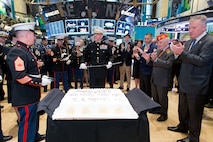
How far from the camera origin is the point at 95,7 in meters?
7.98

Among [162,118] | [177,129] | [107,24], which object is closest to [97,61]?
[162,118]

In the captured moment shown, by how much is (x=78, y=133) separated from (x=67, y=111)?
0.15 m

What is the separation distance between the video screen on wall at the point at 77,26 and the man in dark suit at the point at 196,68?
21.1 ft

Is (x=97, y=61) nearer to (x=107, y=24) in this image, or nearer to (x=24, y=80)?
(x=24, y=80)

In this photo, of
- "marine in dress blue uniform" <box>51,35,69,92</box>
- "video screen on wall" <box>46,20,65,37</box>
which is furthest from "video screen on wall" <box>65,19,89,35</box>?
"marine in dress blue uniform" <box>51,35,69,92</box>

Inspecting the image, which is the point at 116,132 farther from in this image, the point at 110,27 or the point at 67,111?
the point at 110,27

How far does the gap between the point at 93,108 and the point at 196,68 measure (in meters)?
1.58

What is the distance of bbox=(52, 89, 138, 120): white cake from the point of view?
3.38 ft

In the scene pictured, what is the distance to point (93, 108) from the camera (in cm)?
110

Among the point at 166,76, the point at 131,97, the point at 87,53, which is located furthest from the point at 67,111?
the point at 87,53

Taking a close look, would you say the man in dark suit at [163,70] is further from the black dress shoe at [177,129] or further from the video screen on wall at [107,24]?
the video screen on wall at [107,24]

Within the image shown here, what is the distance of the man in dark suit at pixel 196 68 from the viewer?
203 cm

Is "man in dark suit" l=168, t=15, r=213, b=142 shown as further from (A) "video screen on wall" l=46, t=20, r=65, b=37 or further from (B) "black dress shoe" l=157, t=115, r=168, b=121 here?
(A) "video screen on wall" l=46, t=20, r=65, b=37

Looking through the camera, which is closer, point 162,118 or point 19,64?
point 19,64
